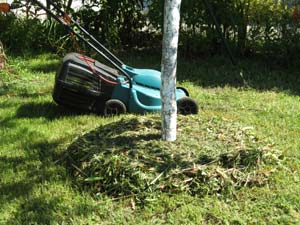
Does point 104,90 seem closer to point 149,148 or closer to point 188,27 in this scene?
point 149,148

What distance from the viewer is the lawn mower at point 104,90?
5.07 metres

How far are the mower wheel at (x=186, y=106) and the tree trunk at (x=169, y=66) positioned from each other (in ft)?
3.42

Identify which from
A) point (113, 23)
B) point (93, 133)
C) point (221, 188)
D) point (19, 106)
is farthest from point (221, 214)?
point (113, 23)

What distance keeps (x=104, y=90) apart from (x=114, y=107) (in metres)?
0.19

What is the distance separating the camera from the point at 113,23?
27.0 feet

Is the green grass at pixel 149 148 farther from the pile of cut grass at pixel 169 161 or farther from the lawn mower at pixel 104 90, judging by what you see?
the lawn mower at pixel 104 90

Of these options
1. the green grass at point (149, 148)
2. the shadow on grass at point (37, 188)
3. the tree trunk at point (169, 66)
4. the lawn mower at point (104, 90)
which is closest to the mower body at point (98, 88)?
the lawn mower at point (104, 90)

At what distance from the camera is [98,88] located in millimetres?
5156

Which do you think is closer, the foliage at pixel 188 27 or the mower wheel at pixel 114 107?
the mower wheel at pixel 114 107

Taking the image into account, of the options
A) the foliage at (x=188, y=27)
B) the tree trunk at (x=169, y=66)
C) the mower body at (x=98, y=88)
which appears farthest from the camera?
the foliage at (x=188, y=27)

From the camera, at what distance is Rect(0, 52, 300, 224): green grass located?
351cm

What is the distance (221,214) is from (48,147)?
1.76 m

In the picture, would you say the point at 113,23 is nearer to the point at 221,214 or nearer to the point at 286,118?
the point at 286,118

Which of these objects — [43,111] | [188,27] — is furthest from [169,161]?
[188,27]
